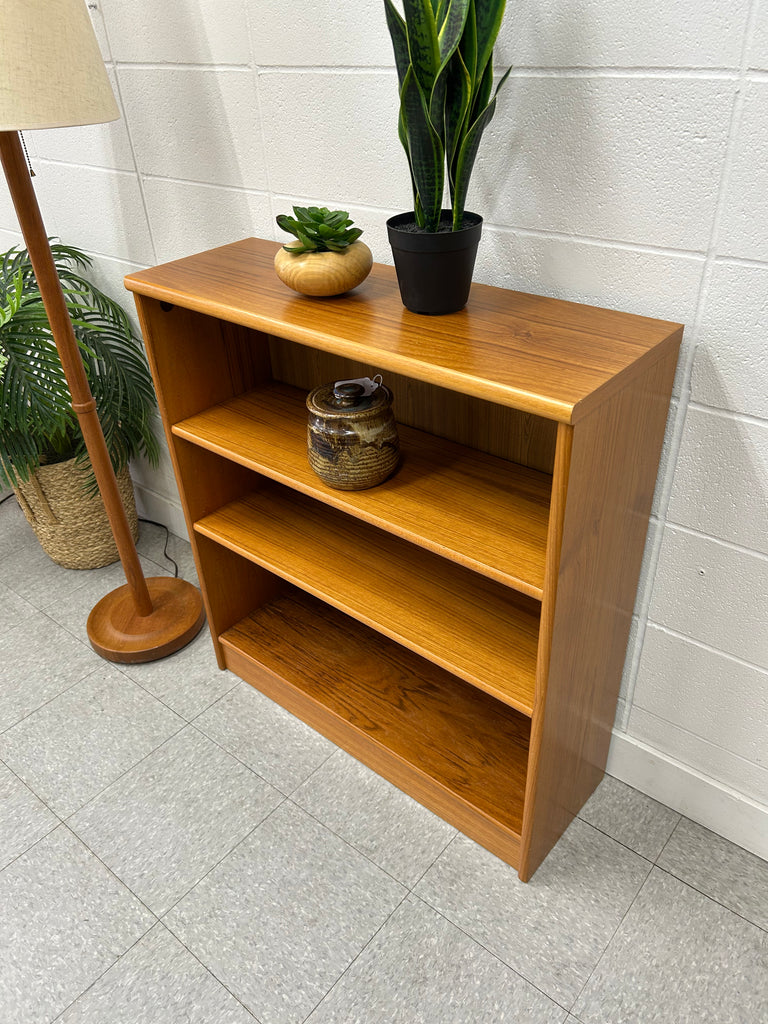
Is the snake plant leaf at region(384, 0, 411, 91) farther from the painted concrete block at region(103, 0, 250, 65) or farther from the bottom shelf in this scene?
the bottom shelf

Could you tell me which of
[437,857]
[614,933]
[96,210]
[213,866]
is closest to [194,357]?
[96,210]

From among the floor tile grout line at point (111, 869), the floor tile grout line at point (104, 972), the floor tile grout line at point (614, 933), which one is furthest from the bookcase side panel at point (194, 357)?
the floor tile grout line at point (614, 933)

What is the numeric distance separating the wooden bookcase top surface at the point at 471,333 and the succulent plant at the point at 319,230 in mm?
89

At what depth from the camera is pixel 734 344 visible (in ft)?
3.64

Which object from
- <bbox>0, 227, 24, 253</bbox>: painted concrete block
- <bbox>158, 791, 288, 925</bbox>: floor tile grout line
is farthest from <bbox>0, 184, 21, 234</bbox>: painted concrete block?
<bbox>158, 791, 288, 925</bbox>: floor tile grout line

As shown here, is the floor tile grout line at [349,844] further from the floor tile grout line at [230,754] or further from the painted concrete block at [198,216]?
Result: the painted concrete block at [198,216]

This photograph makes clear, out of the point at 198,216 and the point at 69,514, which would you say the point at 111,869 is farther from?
the point at 198,216

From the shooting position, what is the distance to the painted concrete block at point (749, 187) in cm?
96

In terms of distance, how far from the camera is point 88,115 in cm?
129

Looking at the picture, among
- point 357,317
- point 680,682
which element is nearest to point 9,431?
point 357,317

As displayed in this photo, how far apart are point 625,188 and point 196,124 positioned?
1014 mm

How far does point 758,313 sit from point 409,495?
2.04 feet

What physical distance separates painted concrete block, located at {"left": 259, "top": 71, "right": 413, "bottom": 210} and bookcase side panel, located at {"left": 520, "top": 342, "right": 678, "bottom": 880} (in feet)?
2.06

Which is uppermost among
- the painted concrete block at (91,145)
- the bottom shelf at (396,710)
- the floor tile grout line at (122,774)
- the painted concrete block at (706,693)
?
the painted concrete block at (91,145)
